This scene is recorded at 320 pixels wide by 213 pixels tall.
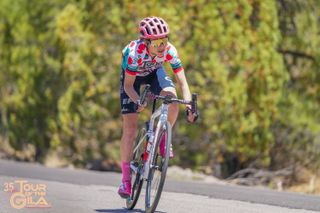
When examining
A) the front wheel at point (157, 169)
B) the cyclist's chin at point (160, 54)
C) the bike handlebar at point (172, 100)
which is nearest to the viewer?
the front wheel at point (157, 169)

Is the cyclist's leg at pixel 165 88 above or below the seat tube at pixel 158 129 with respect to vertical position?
above

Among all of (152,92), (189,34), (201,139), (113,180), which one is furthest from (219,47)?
(152,92)

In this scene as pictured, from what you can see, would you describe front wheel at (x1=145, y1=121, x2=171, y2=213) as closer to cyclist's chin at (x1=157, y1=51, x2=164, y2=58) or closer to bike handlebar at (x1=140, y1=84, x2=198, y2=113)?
bike handlebar at (x1=140, y1=84, x2=198, y2=113)

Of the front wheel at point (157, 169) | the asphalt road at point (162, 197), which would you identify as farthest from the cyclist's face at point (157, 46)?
the asphalt road at point (162, 197)

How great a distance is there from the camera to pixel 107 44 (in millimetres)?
15703

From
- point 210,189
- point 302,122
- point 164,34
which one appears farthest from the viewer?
point 302,122

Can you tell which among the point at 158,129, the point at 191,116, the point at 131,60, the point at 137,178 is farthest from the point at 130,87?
the point at 137,178

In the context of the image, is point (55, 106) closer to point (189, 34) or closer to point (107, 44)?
point (107, 44)

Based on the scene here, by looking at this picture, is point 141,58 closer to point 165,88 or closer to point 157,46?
point 157,46

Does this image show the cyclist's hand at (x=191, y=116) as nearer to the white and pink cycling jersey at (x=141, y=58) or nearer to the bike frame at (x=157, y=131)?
the bike frame at (x=157, y=131)

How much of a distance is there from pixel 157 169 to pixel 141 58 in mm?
1121

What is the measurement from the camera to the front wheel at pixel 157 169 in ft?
26.2

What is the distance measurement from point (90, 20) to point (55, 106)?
2161 millimetres

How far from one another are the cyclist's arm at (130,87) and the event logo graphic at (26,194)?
4.40ft
